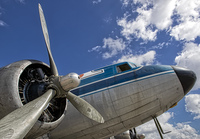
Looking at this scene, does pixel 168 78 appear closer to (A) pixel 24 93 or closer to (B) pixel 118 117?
(B) pixel 118 117

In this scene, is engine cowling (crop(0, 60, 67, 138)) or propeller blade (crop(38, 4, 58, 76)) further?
propeller blade (crop(38, 4, 58, 76))

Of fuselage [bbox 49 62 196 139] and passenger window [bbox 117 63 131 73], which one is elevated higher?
passenger window [bbox 117 63 131 73]

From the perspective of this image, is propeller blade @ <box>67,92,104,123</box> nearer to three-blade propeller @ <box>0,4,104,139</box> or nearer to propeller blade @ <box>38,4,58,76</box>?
three-blade propeller @ <box>0,4,104,139</box>

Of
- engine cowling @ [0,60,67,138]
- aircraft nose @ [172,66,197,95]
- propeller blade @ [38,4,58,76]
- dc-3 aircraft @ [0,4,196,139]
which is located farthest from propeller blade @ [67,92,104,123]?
aircraft nose @ [172,66,197,95]

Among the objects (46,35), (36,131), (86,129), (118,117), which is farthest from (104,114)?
(46,35)

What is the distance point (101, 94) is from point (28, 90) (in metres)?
2.94

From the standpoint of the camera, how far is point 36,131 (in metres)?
4.48

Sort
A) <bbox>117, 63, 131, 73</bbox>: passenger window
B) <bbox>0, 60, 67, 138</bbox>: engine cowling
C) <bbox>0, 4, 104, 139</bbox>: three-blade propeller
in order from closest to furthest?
<bbox>0, 4, 104, 139</bbox>: three-blade propeller → <bbox>0, 60, 67, 138</bbox>: engine cowling → <bbox>117, 63, 131, 73</bbox>: passenger window

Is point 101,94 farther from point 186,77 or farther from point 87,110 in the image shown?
point 186,77

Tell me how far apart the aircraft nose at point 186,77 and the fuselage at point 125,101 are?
96 mm

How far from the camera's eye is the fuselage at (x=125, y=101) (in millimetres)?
6211

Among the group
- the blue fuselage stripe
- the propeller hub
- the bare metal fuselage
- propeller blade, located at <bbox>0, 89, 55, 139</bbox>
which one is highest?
the blue fuselage stripe

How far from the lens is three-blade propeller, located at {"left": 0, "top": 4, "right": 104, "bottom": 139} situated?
8.29ft

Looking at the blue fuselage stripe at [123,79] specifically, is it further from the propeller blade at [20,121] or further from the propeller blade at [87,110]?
the propeller blade at [20,121]
